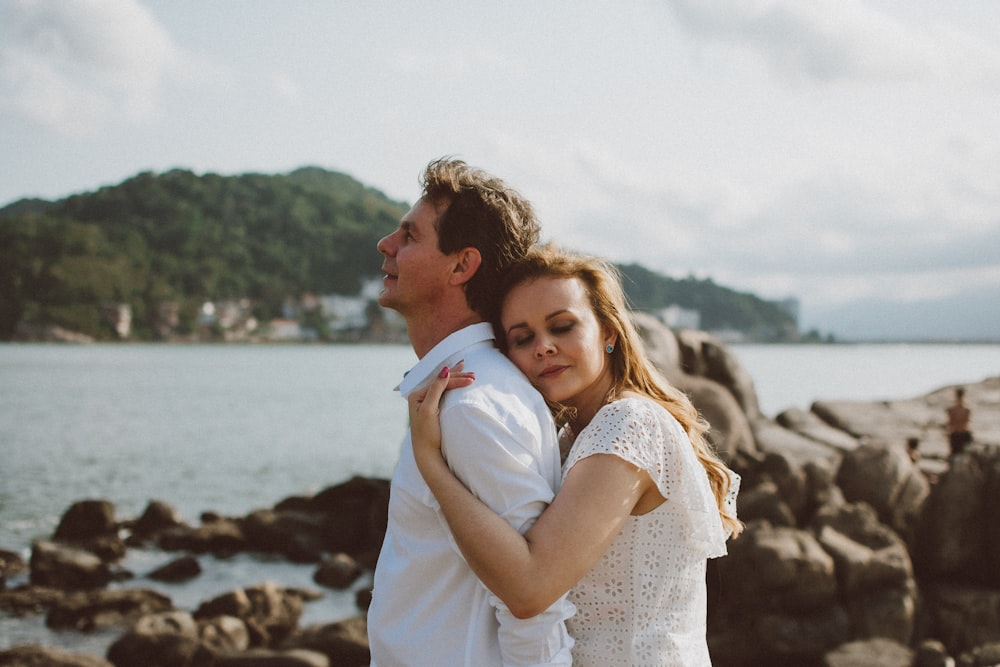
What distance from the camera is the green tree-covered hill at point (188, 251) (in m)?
110

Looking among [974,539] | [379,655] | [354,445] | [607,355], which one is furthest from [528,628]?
[354,445]

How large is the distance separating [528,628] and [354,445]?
133 ft

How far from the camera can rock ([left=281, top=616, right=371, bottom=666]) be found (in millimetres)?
11047

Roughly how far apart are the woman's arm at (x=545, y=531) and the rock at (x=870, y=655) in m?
7.65

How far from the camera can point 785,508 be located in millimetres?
11961

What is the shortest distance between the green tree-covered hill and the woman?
10493 centimetres

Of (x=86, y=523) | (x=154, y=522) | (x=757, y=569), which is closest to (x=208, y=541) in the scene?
(x=154, y=522)

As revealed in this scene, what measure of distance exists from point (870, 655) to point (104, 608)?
10241 millimetres

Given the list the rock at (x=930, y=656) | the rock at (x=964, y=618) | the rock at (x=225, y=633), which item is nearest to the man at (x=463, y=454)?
the rock at (x=930, y=656)

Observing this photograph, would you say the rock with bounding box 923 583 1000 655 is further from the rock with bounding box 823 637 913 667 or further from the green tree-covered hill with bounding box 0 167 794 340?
the green tree-covered hill with bounding box 0 167 794 340

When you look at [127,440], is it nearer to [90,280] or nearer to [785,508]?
[785,508]

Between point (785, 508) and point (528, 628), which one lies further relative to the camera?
point (785, 508)

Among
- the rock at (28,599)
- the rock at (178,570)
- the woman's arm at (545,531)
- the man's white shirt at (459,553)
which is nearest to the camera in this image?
the woman's arm at (545,531)

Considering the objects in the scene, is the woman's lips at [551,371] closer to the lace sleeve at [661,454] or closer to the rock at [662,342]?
the lace sleeve at [661,454]
